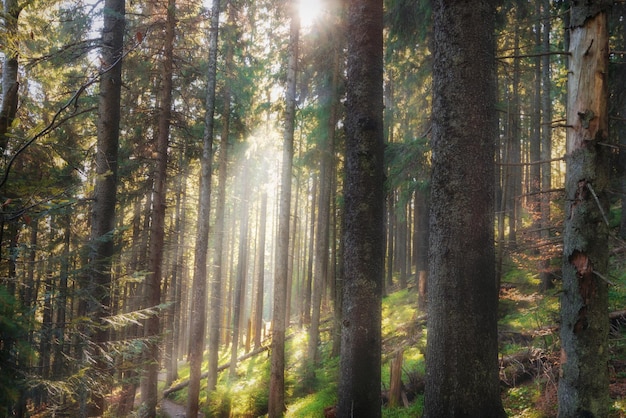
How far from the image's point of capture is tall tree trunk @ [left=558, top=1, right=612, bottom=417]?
470 centimetres

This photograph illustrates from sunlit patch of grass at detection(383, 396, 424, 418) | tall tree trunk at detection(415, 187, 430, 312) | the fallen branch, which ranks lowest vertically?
sunlit patch of grass at detection(383, 396, 424, 418)

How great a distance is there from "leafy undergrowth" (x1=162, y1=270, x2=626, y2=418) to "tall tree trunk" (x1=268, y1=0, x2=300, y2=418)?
0.64m

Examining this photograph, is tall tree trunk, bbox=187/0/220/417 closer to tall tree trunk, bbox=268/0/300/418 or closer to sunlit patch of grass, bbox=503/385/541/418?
tall tree trunk, bbox=268/0/300/418

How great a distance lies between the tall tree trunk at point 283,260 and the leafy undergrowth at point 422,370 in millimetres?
640

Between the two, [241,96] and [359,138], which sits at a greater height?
[241,96]

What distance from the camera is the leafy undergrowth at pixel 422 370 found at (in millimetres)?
6914

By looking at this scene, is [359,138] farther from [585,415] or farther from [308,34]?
[308,34]

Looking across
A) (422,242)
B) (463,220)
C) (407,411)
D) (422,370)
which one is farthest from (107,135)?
(422,242)

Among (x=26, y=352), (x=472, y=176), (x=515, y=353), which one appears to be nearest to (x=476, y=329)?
(x=472, y=176)

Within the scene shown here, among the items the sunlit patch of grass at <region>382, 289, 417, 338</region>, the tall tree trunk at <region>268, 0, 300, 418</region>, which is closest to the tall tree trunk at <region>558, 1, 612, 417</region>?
the tall tree trunk at <region>268, 0, 300, 418</region>

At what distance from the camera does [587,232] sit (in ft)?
15.6

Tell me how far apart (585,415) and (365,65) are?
5.33 m

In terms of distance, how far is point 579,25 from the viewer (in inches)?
197

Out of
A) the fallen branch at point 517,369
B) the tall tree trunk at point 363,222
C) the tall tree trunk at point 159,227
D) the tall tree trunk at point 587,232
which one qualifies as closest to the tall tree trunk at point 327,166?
the tall tree trunk at point 159,227
